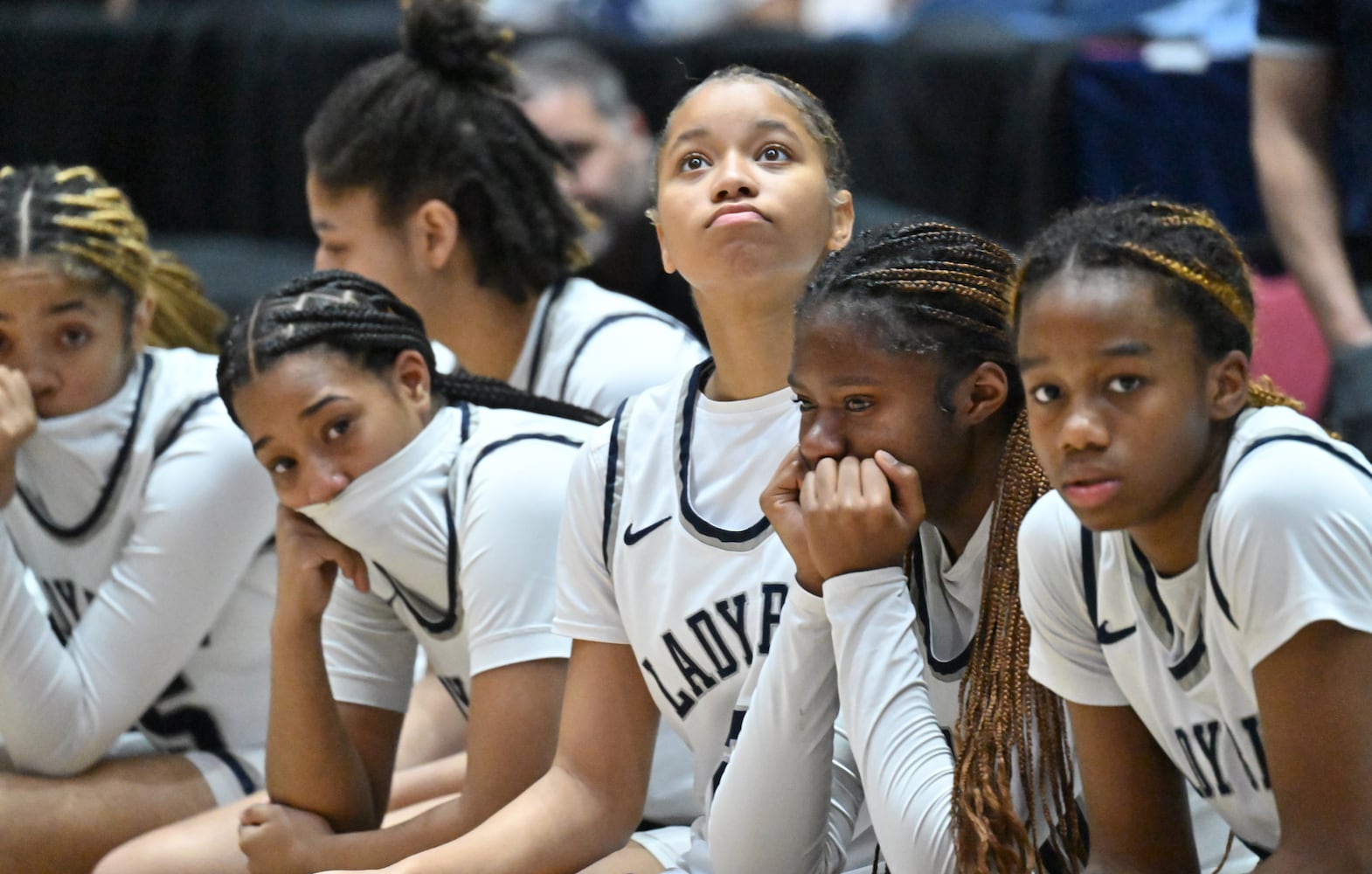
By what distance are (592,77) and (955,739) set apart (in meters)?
2.73

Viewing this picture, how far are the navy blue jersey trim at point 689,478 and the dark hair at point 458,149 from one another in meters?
0.92

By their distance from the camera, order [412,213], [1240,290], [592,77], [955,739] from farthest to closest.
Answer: [592,77] < [412,213] < [955,739] < [1240,290]

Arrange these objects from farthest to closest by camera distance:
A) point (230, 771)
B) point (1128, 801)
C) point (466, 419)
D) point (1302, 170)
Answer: point (1302, 170) → point (230, 771) → point (466, 419) → point (1128, 801)

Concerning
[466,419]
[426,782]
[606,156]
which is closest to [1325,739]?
[466,419]

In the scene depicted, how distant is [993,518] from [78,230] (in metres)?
1.49

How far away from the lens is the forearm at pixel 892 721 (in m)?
1.73

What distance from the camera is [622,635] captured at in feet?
6.89

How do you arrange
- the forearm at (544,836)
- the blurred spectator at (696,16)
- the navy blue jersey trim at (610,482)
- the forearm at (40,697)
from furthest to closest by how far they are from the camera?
A: the blurred spectator at (696,16) → the forearm at (40,697) → the navy blue jersey trim at (610,482) → the forearm at (544,836)

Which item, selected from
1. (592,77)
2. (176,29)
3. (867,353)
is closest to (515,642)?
(867,353)

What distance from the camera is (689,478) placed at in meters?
2.06

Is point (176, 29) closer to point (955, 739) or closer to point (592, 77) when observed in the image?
point (592, 77)

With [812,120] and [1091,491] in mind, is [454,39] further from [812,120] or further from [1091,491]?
[1091,491]

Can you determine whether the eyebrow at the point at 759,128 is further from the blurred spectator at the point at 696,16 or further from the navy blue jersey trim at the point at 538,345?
the blurred spectator at the point at 696,16

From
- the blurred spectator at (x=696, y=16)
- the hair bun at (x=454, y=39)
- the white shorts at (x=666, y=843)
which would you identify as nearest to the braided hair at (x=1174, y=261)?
the white shorts at (x=666, y=843)
